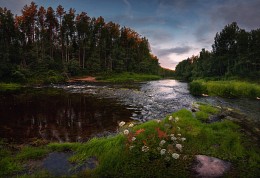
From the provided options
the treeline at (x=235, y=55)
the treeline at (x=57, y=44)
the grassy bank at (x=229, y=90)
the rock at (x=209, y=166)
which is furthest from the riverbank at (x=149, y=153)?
the treeline at (x=235, y=55)

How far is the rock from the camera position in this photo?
5.64m

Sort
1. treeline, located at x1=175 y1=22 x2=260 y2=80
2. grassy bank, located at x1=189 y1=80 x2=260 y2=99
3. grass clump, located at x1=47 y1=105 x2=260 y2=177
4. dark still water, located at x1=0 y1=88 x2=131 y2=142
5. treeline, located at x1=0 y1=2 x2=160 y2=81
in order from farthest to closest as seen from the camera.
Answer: treeline, located at x1=175 y1=22 x2=260 y2=80, treeline, located at x1=0 y1=2 x2=160 y2=81, grassy bank, located at x1=189 y1=80 x2=260 y2=99, dark still water, located at x1=0 y1=88 x2=131 y2=142, grass clump, located at x1=47 y1=105 x2=260 y2=177

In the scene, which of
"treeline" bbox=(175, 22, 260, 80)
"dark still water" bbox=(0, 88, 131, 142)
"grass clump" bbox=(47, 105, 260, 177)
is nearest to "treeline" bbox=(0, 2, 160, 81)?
"dark still water" bbox=(0, 88, 131, 142)

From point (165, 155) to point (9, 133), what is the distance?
28.5 feet

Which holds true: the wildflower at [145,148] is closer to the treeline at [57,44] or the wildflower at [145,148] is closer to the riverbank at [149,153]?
the riverbank at [149,153]

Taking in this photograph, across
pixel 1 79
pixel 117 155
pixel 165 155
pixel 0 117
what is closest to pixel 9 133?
pixel 0 117

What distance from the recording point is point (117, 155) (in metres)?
6.43

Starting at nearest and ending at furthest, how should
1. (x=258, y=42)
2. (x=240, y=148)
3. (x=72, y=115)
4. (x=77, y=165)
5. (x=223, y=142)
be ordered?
(x=77, y=165)
(x=240, y=148)
(x=223, y=142)
(x=72, y=115)
(x=258, y=42)

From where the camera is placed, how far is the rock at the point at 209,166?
5.64 meters

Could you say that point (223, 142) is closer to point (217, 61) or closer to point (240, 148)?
point (240, 148)

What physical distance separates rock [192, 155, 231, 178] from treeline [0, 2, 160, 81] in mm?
41310

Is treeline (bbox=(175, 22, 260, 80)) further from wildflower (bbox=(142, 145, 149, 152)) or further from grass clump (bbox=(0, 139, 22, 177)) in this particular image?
grass clump (bbox=(0, 139, 22, 177))

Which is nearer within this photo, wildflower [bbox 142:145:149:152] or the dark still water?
wildflower [bbox 142:145:149:152]

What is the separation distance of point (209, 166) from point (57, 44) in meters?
72.1
